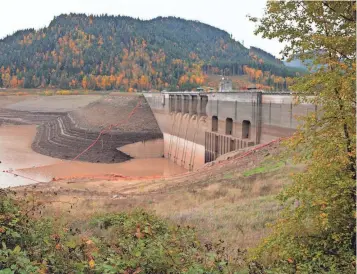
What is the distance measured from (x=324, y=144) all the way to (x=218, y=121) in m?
31.5

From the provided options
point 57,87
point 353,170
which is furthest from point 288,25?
point 57,87

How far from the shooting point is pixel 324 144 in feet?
21.1

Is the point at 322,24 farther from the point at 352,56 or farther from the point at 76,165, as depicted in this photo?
the point at 76,165

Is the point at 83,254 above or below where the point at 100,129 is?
above

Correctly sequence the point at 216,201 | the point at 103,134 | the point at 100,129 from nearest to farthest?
the point at 216,201, the point at 103,134, the point at 100,129

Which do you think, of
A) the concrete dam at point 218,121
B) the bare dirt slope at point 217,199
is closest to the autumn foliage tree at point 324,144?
the bare dirt slope at point 217,199

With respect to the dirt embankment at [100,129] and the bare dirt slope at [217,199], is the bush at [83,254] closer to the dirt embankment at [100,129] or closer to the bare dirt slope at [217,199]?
the bare dirt slope at [217,199]

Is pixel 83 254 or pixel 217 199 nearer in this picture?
pixel 83 254

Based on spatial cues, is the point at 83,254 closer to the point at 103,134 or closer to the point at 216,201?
the point at 216,201

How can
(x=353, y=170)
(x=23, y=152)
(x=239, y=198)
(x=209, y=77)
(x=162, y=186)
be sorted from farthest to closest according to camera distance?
(x=209, y=77)
(x=23, y=152)
(x=162, y=186)
(x=239, y=198)
(x=353, y=170)

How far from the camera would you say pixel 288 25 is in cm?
697

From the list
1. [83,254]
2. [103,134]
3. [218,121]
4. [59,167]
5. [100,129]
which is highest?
[218,121]

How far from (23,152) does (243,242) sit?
161 ft

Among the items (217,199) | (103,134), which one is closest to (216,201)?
(217,199)
